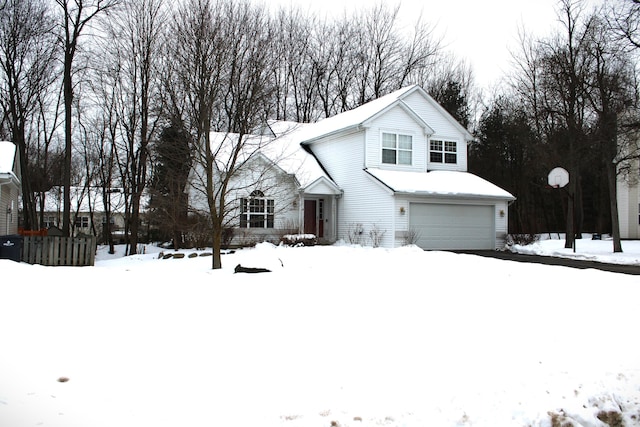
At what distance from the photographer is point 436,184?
2227cm

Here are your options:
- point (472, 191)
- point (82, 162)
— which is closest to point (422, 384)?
point (472, 191)

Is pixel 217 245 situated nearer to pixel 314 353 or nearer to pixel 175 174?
pixel 175 174

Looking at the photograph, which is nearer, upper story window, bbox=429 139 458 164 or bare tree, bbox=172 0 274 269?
bare tree, bbox=172 0 274 269

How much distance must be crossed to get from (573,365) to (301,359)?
11.0ft

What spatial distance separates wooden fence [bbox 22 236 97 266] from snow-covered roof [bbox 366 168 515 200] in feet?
37.9

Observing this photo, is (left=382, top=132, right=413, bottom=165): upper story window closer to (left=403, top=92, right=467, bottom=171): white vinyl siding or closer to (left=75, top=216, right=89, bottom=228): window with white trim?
(left=403, top=92, right=467, bottom=171): white vinyl siding

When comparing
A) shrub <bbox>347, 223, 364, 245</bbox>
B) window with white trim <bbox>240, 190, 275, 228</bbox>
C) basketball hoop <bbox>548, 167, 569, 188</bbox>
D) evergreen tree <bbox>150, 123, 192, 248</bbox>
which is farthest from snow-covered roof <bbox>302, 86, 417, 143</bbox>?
evergreen tree <bbox>150, 123, 192, 248</bbox>

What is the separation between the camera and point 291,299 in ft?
27.3

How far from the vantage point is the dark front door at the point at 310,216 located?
24438 mm

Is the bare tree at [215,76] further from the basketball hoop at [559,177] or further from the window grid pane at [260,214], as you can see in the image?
the basketball hoop at [559,177]

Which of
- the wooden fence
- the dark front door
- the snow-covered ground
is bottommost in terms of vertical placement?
the snow-covered ground

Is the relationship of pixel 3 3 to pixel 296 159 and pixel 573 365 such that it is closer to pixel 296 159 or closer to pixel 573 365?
pixel 296 159

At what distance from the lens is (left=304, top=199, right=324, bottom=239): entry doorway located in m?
24.5

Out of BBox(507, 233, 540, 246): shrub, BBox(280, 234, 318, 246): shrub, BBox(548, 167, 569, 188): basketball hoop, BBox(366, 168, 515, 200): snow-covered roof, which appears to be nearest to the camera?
BBox(280, 234, 318, 246): shrub
